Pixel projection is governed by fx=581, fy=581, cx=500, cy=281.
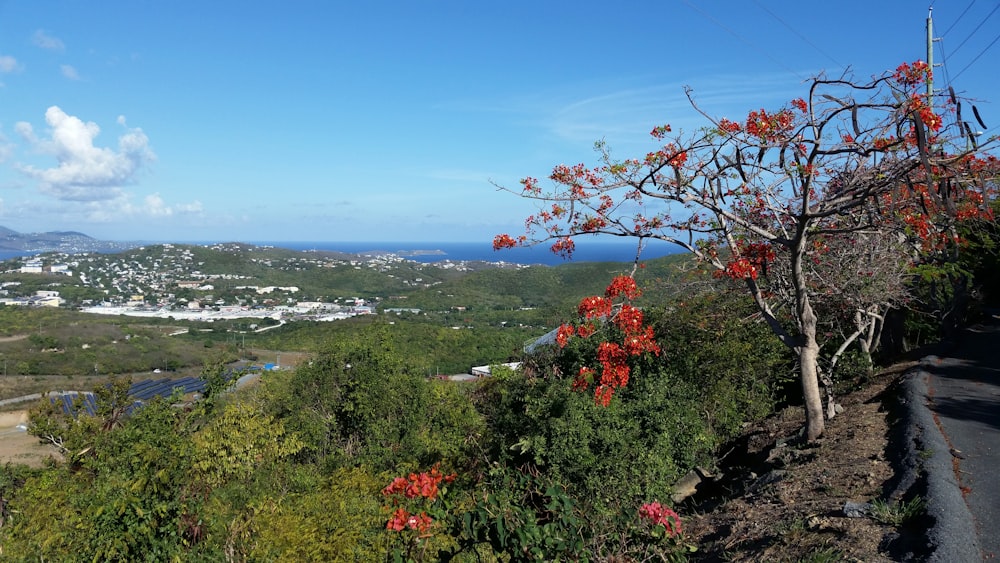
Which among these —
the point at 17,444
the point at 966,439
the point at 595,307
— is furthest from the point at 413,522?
the point at 17,444

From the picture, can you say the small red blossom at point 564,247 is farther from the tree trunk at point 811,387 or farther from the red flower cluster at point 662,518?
the red flower cluster at point 662,518

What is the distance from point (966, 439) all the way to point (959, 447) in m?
0.47

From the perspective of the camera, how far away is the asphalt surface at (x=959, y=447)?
456 cm

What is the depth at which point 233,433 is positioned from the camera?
1185 centimetres

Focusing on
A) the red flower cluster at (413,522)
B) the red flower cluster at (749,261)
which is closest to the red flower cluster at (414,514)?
the red flower cluster at (413,522)

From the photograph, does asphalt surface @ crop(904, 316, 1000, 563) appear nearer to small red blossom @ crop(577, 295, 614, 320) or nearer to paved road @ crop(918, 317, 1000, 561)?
paved road @ crop(918, 317, 1000, 561)

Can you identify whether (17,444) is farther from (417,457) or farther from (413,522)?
(413,522)

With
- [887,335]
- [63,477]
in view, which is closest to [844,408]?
[887,335]

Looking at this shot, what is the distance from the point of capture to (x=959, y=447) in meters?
6.84

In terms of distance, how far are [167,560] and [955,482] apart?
826 centimetres

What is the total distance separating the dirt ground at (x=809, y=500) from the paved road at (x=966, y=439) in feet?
1.33

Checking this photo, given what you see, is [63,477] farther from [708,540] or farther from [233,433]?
[708,540]

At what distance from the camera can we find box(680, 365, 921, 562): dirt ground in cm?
477

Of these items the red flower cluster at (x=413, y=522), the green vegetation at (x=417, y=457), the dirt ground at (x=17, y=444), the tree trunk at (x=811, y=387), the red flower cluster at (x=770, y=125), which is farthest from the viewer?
the dirt ground at (x=17, y=444)
